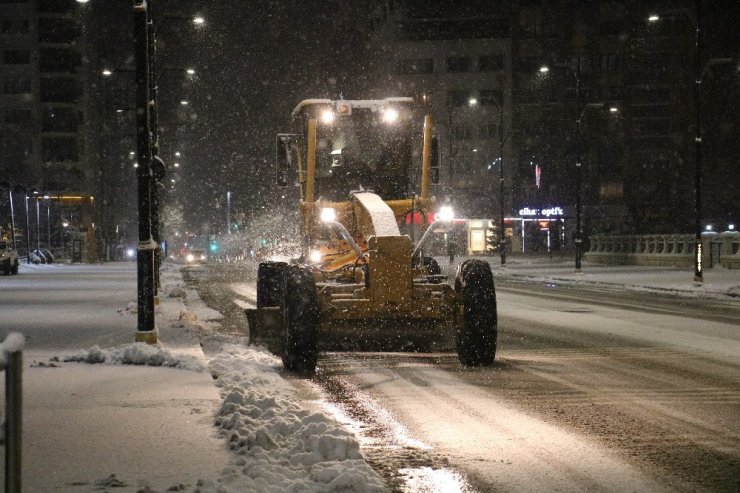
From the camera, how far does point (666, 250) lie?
193 feet

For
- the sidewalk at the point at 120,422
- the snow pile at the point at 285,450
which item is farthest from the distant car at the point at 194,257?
the snow pile at the point at 285,450

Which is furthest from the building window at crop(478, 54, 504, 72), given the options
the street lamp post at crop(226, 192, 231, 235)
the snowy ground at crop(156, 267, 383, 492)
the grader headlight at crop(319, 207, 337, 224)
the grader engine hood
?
the snowy ground at crop(156, 267, 383, 492)

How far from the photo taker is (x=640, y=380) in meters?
11.9

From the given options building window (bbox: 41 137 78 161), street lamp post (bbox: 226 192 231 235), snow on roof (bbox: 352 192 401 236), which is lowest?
snow on roof (bbox: 352 192 401 236)

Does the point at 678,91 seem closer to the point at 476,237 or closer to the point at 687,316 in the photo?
the point at 476,237

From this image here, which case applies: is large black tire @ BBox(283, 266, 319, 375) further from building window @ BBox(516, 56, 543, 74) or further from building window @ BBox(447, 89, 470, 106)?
building window @ BBox(516, 56, 543, 74)

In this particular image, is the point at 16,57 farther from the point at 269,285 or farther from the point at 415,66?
the point at 269,285

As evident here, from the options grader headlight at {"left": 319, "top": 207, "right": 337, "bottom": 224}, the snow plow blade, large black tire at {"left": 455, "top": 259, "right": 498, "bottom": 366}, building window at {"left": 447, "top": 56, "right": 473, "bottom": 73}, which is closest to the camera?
large black tire at {"left": 455, "top": 259, "right": 498, "bottom": 366}

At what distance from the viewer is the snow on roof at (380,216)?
1388cm

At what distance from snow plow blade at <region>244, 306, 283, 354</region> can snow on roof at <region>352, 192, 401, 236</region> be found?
197cm

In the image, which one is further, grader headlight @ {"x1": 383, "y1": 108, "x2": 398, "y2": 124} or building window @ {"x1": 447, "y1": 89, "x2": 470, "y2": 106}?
building window @ {"x1": 447, "y1": 89, "x2": 470, "y2": 106}

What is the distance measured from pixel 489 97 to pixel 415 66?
888cm

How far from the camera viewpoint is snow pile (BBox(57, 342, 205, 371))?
40.1 ft

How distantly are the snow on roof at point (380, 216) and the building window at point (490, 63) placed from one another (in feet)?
315
